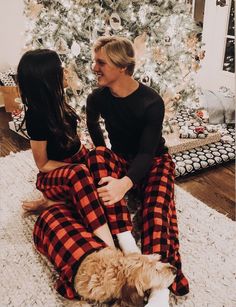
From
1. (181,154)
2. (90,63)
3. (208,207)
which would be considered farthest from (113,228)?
(90,63)

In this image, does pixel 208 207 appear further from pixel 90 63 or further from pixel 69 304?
pixel 90 63

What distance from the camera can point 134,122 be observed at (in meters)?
1.59

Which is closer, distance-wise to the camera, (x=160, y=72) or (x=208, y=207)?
(x=208, y=207)

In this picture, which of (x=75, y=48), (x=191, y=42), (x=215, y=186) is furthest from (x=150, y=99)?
(x=191, y=42)

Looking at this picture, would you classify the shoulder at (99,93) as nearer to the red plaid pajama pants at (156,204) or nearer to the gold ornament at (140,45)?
the red plaid pajama pants at (156,204)

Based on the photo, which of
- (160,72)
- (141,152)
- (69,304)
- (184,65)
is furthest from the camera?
(184,65)

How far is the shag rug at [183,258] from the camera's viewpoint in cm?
136

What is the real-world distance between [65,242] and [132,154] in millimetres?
603

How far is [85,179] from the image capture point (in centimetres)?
135

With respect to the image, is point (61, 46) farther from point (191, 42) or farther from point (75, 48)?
point (191, 42)

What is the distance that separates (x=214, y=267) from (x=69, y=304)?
67cm

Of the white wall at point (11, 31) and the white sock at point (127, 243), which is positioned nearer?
the white sock at point (127, 243)

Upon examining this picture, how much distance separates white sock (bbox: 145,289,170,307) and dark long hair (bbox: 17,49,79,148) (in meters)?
0.79

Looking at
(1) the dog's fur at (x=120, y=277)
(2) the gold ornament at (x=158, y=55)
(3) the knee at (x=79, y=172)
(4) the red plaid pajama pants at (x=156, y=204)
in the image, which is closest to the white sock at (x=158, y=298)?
(1) the dog's fur at (x=120, y=277)
